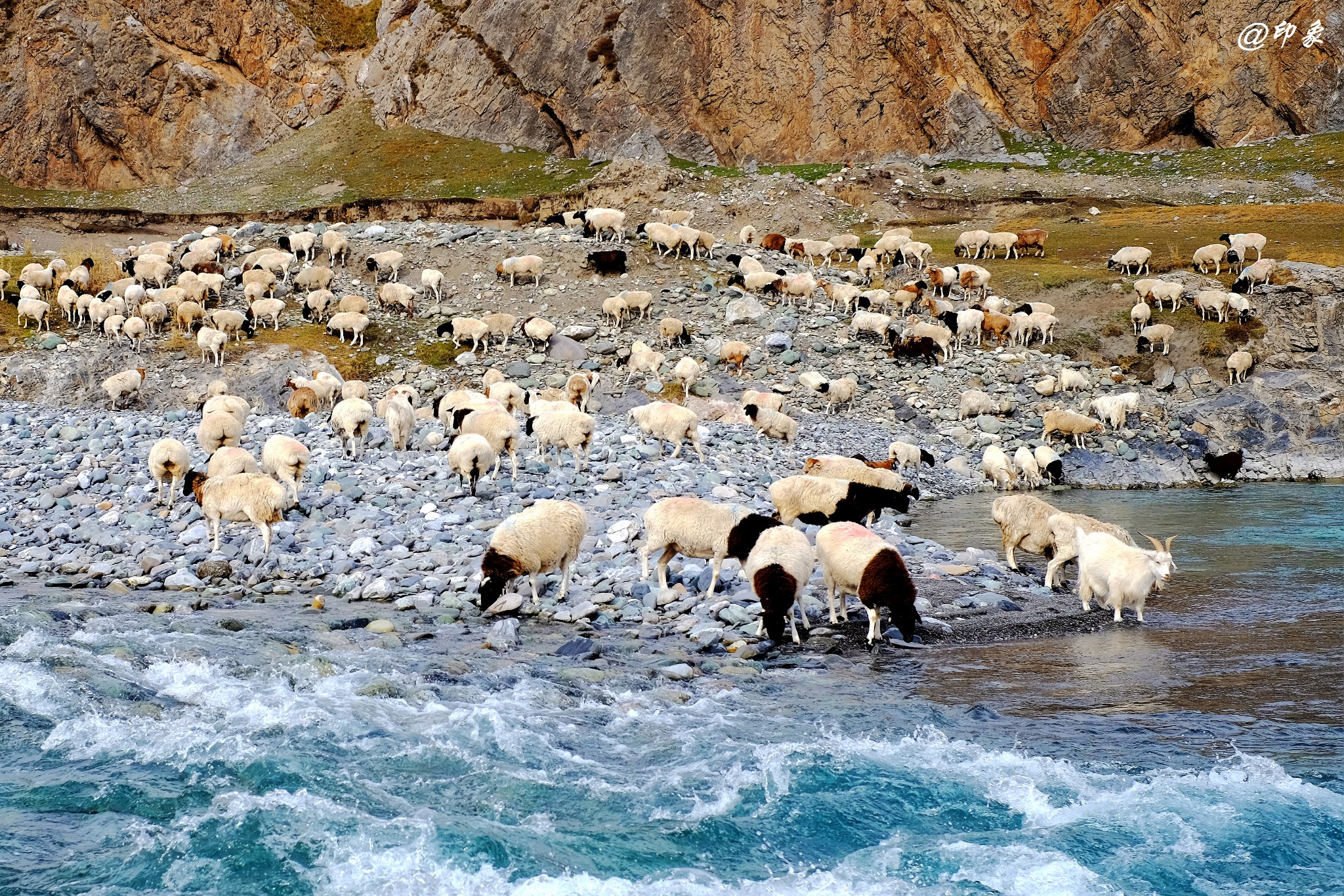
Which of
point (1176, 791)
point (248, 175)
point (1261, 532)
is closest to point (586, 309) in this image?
point (1261, 532)

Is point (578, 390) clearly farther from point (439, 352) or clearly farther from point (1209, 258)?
point (1209, 258)

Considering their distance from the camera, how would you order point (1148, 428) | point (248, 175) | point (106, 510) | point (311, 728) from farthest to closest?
point (248, 175) → point (1148, 428) → point (106, 510) → point (311, 728)

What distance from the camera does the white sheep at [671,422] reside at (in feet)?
61.2

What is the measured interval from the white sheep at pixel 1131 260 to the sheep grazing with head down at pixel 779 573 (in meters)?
27.8

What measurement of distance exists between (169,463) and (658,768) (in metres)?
10.3

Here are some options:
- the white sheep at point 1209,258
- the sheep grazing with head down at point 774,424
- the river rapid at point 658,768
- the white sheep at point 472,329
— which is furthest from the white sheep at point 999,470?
the white sheep at point 1209,258

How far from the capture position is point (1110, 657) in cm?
977

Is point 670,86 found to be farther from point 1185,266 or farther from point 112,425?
point 112,425

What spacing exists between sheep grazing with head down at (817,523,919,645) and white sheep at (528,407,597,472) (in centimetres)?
657

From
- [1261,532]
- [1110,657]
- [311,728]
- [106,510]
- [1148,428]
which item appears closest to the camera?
[311,728]

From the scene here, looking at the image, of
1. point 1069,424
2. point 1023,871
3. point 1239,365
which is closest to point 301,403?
point 1069,424

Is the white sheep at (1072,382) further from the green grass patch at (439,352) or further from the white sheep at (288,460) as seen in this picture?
the white sheep at (288,460)

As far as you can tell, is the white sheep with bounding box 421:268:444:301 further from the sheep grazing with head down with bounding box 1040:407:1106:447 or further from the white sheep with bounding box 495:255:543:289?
the sheep grazing with head down with bounding box 1040:407:1106:447

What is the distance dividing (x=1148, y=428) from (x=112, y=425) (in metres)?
23.2
